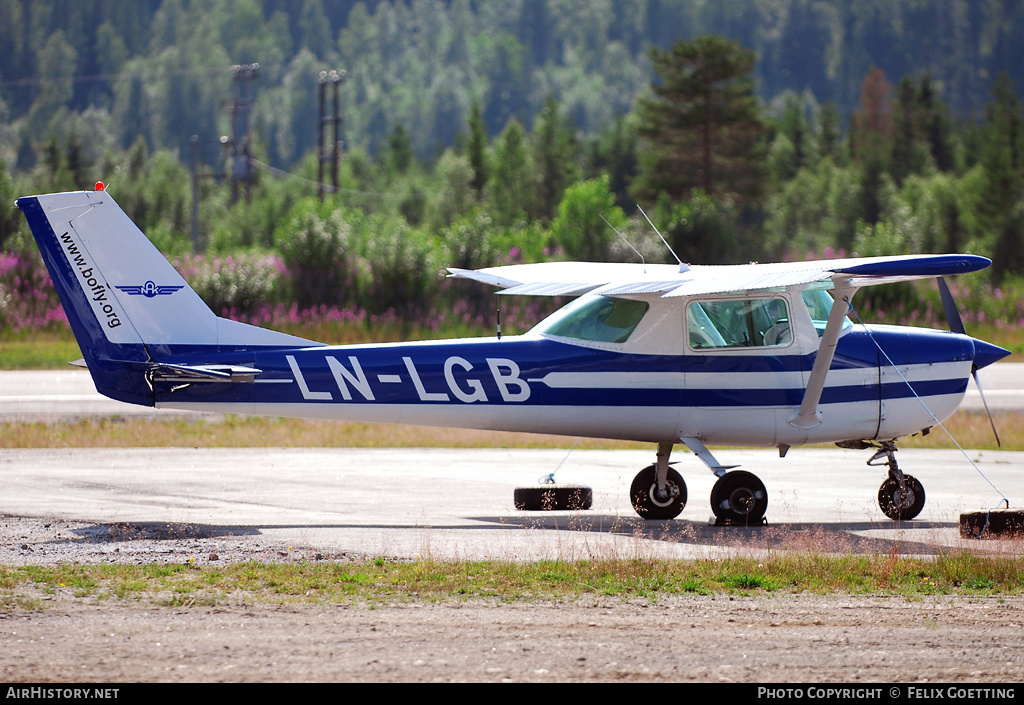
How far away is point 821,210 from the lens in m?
83.1

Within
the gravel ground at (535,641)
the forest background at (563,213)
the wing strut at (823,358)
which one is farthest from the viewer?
the forest background at (563,213)

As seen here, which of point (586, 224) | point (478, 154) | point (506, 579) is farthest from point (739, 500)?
point (478, 154)

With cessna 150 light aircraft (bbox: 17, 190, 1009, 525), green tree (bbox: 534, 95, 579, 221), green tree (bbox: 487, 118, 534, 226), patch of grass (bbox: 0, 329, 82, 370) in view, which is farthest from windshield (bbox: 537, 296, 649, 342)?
green tree (bbox: 534, 95, 579, 221)

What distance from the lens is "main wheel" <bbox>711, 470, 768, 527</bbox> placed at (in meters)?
11.8

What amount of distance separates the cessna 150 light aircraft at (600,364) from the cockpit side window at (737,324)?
0.04 ft

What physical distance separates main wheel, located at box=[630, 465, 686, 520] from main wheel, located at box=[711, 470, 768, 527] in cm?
49

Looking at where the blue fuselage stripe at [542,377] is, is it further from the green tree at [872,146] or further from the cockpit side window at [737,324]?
the green tree at [872,146]

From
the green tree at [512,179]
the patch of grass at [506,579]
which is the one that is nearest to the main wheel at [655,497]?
the patch of grass at [506,579]

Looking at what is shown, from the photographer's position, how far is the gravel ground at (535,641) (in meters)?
6.20

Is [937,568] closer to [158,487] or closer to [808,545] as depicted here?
[808,545]

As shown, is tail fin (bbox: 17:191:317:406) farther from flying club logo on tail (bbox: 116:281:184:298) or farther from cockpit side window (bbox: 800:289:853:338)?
cockpit side window (bbox: 800:289:853:338)

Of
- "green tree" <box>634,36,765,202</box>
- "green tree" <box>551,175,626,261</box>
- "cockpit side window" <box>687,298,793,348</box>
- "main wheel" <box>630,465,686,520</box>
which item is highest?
"green tree" <box>634,36,765,202</box>

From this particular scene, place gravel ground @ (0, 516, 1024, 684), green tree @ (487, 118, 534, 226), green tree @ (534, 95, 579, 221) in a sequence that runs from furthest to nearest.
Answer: green tree @ (534, 95, 579, 221) → green tree @ (487, 118, 534, 226) → gravel ground @ (0, 516, 1024, 684)
